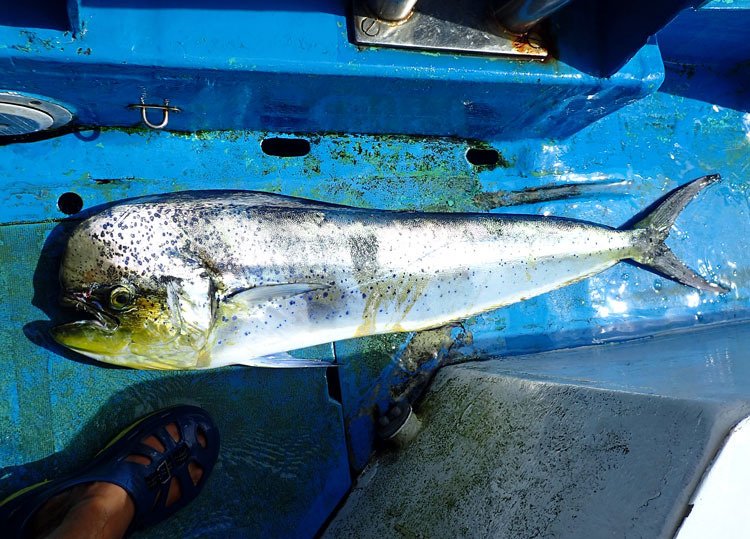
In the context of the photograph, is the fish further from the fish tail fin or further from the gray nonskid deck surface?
the gray nonskid deck surface

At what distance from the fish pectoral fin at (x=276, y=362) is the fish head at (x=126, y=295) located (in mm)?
207

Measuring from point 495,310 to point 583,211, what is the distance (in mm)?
722

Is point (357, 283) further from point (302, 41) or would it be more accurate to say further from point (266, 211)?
point (302, 41)

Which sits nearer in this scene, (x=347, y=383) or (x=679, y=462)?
(x=679, y=462)

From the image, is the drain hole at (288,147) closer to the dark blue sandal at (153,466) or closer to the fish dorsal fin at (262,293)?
the fish dorsal fin at (262,293)

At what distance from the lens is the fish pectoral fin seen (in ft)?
7.23

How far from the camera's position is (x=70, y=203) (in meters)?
2.32

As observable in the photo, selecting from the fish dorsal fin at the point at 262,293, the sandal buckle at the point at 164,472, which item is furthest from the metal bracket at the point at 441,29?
the sandal buckle at the point at 164,472

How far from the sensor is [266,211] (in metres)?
2.13

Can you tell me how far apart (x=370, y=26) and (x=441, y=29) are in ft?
0.87

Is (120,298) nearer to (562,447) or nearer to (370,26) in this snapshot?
(370,26)

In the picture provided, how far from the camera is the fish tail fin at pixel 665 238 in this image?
2.71m

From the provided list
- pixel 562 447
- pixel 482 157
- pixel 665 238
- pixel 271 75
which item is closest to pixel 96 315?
pixel 271 75

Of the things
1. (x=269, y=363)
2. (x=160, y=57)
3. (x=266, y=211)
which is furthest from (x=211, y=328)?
(x=160, y=57)
